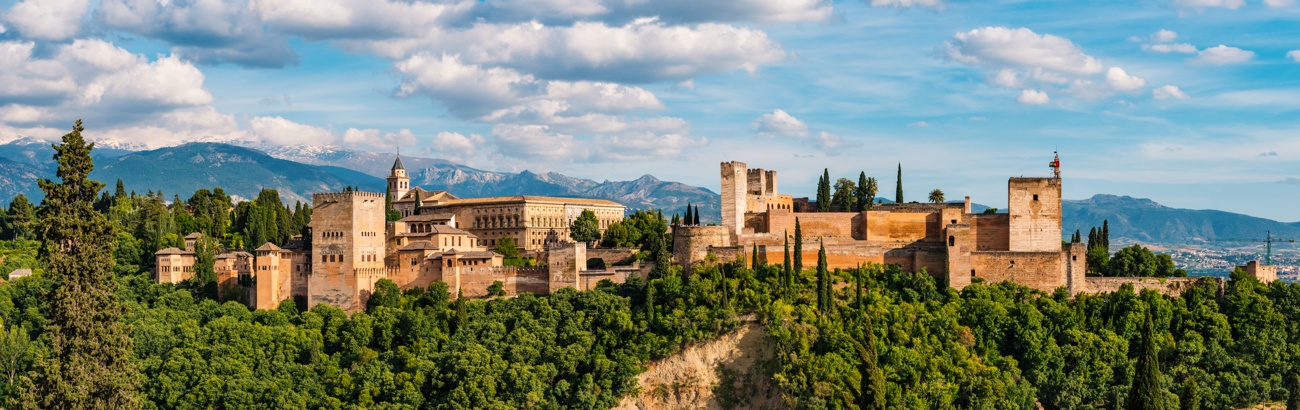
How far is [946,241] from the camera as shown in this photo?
60.2 m

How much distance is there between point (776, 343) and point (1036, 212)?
46.4 feet

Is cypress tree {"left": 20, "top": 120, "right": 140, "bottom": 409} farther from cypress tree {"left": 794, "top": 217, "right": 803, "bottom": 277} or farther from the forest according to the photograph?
cypress tree {"left": 794, "top": 217, "right": 803, "bottom": 277}

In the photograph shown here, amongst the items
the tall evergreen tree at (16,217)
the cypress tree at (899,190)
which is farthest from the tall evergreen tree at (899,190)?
the tall evergreen tree at (16,217)

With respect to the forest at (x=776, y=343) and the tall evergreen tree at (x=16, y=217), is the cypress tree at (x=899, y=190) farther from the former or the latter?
the tall evergreen tree at (x=16, y=217)

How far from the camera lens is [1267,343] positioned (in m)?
57.3

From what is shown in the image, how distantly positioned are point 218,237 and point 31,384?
61335 mm

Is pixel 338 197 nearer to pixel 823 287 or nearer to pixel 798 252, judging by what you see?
pixel 798 252

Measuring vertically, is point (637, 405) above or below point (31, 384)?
below

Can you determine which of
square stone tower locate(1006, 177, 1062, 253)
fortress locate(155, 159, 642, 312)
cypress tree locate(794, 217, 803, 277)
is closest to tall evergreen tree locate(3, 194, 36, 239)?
fortress locate(155, 159, 642, 312)

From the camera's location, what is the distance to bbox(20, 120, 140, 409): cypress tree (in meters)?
25.8

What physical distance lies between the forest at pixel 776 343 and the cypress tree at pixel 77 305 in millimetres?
27769

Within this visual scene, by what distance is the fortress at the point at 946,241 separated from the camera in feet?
195

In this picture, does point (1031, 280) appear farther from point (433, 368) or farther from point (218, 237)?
point (218, 237)

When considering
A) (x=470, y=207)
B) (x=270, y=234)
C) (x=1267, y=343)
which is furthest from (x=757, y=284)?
(x=270, y=234)
